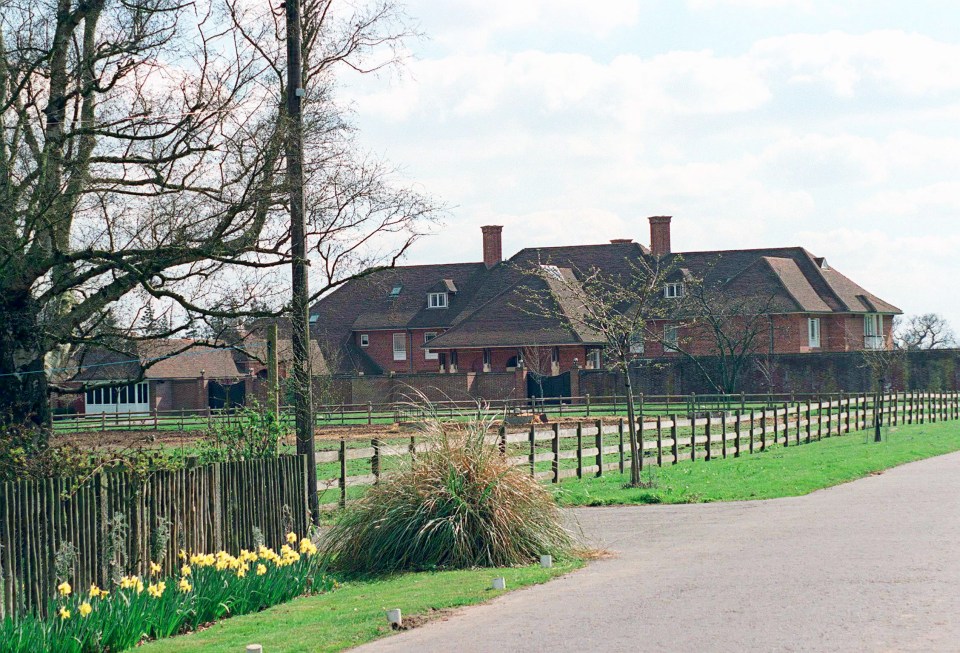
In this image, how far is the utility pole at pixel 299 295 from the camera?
16766 mm

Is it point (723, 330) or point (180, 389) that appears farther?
point (180, 389)

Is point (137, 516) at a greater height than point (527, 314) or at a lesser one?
lesser

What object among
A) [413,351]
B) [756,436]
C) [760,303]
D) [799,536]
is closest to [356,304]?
[413,351]

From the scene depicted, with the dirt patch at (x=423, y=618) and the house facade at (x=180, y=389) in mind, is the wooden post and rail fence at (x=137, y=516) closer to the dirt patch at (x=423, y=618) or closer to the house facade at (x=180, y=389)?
the dirt patch at (x=423, y=618)

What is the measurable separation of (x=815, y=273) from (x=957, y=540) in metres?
62.8

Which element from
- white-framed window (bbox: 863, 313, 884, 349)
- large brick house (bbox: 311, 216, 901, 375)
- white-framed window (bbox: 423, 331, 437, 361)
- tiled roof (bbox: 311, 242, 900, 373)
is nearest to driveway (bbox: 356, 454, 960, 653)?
large brick house (bbox: 311, 216, 901, 375)

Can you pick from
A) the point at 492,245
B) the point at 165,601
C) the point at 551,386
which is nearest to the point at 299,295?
the point at 165,601

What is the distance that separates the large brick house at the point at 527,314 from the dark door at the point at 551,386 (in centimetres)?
165

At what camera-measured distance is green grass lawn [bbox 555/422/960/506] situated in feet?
67.5

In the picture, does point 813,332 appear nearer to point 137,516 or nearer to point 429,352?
point 429,352

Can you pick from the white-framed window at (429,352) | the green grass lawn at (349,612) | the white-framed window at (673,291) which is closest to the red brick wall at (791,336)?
the white-framed window at (673,291)

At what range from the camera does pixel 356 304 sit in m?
82.6

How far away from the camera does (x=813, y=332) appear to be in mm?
71500

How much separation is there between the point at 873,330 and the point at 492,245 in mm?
25376
